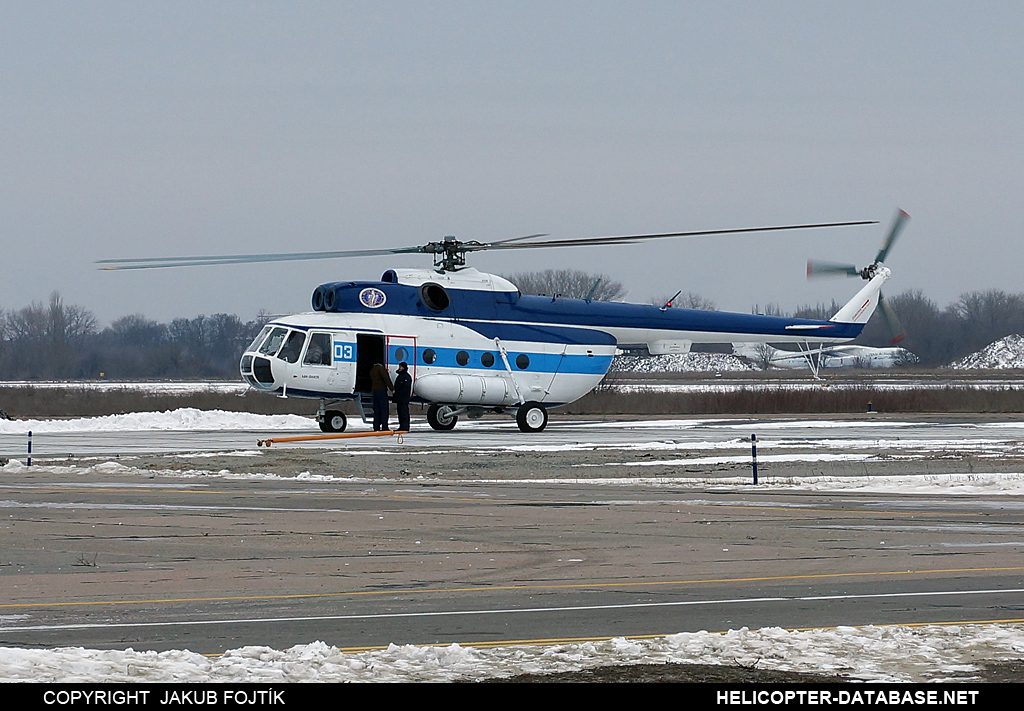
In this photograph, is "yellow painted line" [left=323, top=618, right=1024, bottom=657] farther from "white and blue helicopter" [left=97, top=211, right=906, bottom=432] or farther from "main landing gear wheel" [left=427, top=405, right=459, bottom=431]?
"main landing gear wheel" [left=427, top=405, right=459, bottom=431]

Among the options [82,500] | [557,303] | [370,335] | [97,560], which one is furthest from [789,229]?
[97,560]

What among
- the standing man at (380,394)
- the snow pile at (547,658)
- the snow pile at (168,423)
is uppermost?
the standing man at (380,394)

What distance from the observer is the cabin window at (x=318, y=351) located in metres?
29.2

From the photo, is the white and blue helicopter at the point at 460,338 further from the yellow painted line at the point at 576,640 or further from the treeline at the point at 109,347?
the treeline at the point at 109,347

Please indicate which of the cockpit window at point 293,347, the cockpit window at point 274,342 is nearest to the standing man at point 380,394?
the cockpit window at point 293,347

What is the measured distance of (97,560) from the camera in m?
11.0

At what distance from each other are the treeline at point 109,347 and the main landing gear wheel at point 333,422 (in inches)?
1994

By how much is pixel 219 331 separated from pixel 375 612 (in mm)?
79494

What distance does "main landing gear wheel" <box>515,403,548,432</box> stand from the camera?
104ft

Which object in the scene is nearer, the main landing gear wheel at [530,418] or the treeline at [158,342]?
the main landing gear wheel at [530,418]

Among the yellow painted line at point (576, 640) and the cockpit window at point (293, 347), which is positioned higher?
the cockpit window at point (293, 347)

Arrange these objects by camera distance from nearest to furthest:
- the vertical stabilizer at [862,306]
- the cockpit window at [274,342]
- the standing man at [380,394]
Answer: the standing man at [380,394], the cockpit window at [274,342], the vertical stabilizer at [862,306]

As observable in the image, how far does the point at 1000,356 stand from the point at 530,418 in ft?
312
